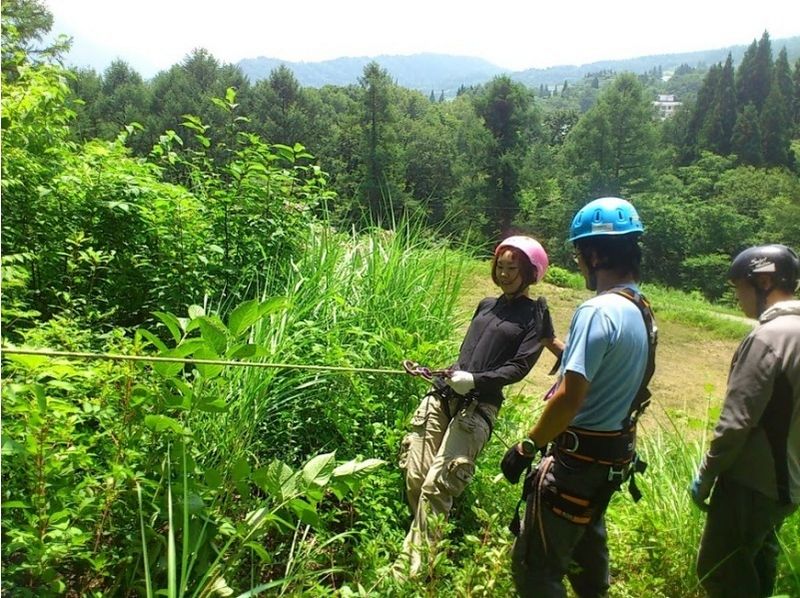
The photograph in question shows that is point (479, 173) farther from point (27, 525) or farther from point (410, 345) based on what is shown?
point (27, 525)

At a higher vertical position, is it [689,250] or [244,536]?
[244,536]

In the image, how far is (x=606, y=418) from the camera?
2.05 m

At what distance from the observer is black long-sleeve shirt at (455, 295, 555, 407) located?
282cm

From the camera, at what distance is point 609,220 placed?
6.82ft

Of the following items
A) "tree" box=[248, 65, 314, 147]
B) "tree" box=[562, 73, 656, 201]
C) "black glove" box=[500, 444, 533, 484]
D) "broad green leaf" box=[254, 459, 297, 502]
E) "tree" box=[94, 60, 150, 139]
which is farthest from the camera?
"tree" box=[94, 60, 150, 139]

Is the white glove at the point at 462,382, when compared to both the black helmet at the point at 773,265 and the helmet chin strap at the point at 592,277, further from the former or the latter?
the black helmet at the point at 773,265

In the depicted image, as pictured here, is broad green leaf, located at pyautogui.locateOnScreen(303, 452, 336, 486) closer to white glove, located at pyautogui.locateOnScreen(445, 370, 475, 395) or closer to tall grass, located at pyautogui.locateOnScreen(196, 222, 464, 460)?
tall grass, located at pyautogui.locateOnScreen(196, 222, 464, 460)

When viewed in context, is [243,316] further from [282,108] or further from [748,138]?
[748,138]

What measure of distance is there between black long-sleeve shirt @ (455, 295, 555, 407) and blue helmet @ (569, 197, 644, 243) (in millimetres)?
864

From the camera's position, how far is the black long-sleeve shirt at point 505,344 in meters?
2.82

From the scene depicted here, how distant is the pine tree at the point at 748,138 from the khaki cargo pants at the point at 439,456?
208 feet

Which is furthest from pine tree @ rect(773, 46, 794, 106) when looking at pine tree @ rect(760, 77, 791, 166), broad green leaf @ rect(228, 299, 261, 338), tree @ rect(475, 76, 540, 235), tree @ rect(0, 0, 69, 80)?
broad green leaf @ rect(228, 299, 261, 338)

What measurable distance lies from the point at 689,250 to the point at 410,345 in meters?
41.1

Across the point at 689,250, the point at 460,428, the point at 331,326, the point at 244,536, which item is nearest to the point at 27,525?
the point at 244,536
